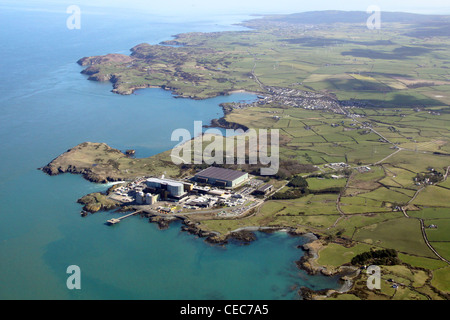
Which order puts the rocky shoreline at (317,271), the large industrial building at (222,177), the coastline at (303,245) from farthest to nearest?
the large industrial building at (222,177) < the coastline at (303,245) < the rocky shoreline at (317,271)

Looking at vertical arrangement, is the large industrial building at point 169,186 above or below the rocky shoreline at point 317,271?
above

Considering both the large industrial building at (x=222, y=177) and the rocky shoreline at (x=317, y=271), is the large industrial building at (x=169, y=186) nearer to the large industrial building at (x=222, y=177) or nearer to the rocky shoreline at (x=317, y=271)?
the large industrial building at (x=222, y=177)

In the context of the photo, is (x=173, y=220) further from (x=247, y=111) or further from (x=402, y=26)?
(x=402, y=26)

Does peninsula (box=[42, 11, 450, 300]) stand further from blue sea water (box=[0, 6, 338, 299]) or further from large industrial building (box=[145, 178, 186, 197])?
blue sea water (box=[0, 6, 338, 299])

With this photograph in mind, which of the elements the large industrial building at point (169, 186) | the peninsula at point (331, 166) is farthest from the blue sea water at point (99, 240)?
the large industrial building at point (169, 186)

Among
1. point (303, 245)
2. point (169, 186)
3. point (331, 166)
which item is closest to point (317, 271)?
point (303, 245)

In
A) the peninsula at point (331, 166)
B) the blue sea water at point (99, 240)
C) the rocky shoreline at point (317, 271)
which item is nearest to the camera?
the rocky shoreline at point (317, 271)

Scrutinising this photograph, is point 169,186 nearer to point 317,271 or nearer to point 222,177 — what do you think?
point 222,177

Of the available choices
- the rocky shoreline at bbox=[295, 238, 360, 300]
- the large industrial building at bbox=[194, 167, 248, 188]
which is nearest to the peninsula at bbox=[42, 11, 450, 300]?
the rocky shoreline at bbox=[295, 238, 360, 300]
